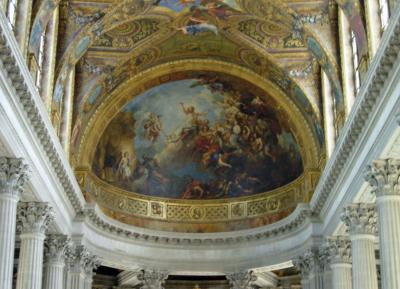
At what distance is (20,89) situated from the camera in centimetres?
2267

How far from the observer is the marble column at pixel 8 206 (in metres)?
22.5

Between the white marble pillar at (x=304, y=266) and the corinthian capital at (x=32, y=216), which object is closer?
the corinthian capital at (x=32, y=216)

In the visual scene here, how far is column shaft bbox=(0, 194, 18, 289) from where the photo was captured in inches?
879

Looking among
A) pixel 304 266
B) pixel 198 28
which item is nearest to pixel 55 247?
pixel 304 266

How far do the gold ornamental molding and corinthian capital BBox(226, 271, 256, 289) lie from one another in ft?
8.26

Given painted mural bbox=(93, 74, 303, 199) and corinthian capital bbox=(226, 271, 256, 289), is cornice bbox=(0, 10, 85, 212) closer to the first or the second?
painted mural bbox=(93, 74, 303, 199)

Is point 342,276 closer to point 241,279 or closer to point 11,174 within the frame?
point 241,279

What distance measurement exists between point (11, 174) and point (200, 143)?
628 inches

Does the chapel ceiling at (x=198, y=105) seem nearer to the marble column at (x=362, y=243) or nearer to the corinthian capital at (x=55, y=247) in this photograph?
the corinthian capital at (x=55, y=247)

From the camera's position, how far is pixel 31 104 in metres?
23.7

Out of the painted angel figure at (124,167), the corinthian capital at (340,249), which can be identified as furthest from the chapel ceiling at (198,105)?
the corinthian capital at (340,249)

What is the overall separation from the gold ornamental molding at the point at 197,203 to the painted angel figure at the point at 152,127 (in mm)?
2730

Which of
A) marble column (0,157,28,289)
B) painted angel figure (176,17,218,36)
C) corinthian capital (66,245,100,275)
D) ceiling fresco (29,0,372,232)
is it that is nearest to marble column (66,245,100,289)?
corinthian capital (66,245,100,275)

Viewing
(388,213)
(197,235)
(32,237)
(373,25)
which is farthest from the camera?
(197,235)
